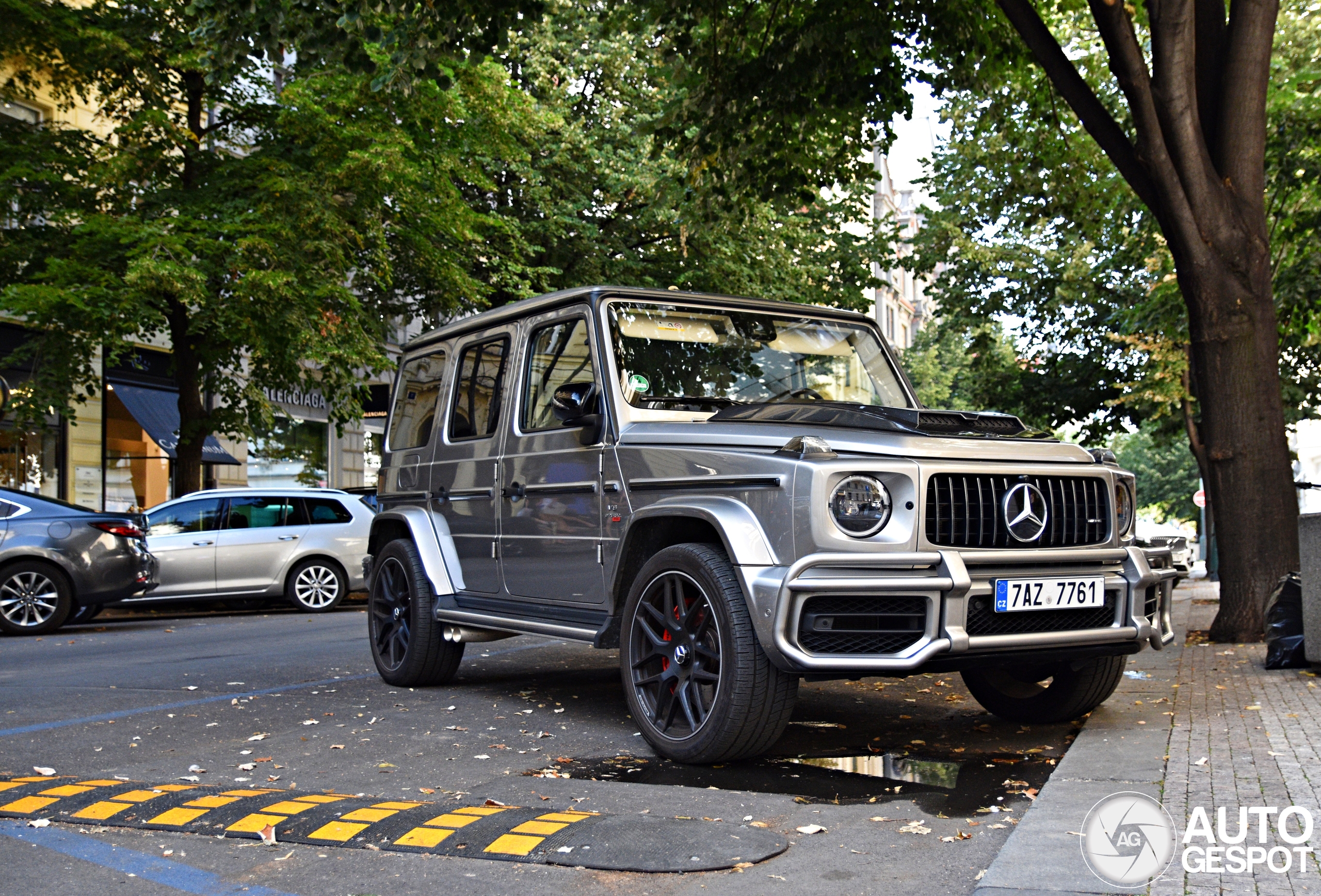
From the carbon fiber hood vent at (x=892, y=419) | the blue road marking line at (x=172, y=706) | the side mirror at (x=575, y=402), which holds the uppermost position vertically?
the side mirror at (x=575, y=402)

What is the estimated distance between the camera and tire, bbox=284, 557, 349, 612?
17.6 meters

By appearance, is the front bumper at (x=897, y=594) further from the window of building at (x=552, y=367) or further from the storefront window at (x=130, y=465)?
the storefront window at (x=130, y=465)

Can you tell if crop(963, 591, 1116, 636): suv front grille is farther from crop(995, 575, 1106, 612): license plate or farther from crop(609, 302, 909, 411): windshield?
crop(609, 302, 909, 411): windshield

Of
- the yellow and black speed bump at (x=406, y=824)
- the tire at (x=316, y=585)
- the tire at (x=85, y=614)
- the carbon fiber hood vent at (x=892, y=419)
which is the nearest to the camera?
the yellow and black speed bump at (x=406, y=824)

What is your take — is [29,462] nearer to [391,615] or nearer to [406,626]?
[391,615]

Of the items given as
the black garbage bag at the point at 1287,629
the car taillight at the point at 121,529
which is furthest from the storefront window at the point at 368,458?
the black garbage bag at the point at 1287,629

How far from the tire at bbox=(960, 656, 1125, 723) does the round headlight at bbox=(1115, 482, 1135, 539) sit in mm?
602

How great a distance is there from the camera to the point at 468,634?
7738mm

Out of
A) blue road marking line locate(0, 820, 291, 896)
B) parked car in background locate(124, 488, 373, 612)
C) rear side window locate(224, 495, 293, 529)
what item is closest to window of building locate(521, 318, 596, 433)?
blue road marking line locate(0, 820, 291, 896)

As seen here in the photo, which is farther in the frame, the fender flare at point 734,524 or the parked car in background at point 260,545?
the parked car in background at point 260,545

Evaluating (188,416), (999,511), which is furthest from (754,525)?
(188,416)

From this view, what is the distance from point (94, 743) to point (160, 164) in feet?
41.0

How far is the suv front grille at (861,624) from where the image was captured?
200 inches

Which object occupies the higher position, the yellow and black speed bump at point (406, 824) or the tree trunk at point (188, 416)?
the tree trunk at point (188, 416)
